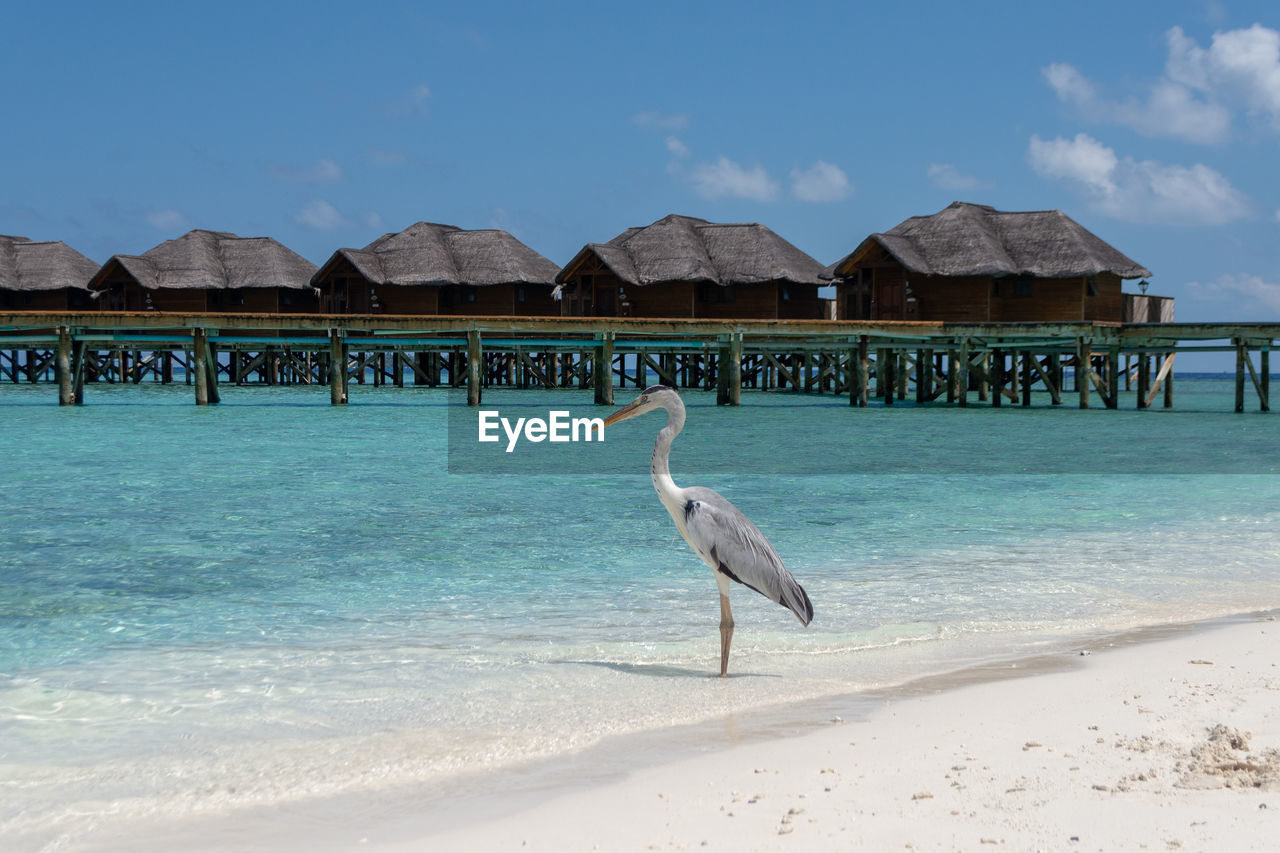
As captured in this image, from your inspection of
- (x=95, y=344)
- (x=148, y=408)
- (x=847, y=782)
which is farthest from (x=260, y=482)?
(x=95, y=344)

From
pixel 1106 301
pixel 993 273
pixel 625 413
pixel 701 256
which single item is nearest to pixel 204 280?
pixel 701 256

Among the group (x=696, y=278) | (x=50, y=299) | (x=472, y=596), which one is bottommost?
(x=472, y=596)

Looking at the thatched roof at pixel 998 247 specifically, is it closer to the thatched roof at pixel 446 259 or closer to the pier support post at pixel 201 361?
the thatched roof at pixel 446 259

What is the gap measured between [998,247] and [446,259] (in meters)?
18.6

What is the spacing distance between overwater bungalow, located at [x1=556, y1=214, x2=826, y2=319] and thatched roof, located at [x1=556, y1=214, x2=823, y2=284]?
32 millimetres

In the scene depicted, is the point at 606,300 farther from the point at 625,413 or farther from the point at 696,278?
the point at 625,413

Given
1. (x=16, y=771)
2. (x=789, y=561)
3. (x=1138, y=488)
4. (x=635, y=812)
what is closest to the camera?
(x=635, y=812)

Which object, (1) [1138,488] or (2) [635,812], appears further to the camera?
(1) [1138,488]

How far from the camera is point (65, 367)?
3055 centimetres

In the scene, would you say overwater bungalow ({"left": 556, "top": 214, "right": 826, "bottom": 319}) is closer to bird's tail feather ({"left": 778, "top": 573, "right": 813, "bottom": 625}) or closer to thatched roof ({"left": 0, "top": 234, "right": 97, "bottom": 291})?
thatched roof ({"left": 0, "top": 234, "right": 97, "bottom": 291})

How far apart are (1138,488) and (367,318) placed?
20155mm

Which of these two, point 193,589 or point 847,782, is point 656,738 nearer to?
point 847,782

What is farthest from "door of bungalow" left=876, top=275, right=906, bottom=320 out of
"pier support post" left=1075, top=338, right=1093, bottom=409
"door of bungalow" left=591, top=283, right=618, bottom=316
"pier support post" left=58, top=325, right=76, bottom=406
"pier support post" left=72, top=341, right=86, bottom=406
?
"pier support post" left=72, top=341, right=86, bottom=406

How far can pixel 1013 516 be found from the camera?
12703 millimetres
